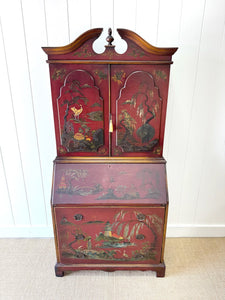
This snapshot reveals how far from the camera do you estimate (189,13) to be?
1.69m

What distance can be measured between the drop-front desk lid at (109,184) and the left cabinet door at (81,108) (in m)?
0.12

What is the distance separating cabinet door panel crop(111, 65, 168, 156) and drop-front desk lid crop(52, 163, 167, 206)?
124 millimetres

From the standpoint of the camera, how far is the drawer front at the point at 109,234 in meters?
1.62

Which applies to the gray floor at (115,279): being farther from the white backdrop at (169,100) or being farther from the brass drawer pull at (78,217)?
the brass drawer pull at (78,217)

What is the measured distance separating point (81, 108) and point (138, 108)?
1.22 ft

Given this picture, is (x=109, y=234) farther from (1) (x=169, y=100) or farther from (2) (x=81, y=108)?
(1) (x=169, y=100)

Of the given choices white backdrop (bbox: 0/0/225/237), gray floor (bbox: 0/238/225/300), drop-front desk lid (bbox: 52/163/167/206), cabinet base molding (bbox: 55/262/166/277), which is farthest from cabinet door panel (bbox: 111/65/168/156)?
gray floor (bbox: 0/238/225/300)

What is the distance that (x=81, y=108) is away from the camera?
1532 mm

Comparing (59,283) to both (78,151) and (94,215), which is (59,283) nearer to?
(94,215)

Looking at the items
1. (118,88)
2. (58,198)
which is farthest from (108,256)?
(118,88)

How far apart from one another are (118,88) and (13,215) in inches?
62.9

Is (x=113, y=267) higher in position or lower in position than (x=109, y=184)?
lower

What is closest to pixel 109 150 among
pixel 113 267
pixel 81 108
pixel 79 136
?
pixel 79 136

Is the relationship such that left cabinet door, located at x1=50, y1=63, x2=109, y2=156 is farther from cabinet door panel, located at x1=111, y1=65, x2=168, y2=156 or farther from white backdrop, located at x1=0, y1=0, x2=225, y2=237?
white backdrop, located at x1=0, y1=0, x2=225, y2=237
